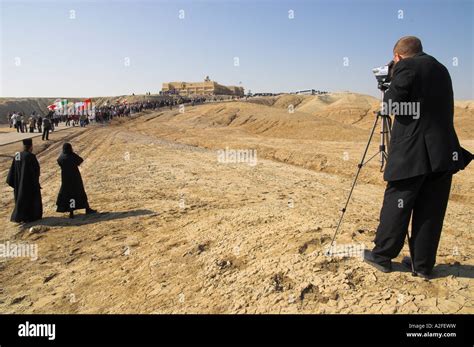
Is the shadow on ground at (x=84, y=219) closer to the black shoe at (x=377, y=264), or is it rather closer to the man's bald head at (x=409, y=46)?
the black shoe at (x=377, y=264)

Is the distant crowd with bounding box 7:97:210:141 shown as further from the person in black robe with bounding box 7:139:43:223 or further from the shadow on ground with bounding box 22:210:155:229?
the shadow on ground with bounding box 22:210:155:229

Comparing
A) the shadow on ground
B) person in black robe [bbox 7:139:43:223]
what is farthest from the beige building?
the shadow on ground

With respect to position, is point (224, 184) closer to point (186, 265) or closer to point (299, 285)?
point (186, 265)

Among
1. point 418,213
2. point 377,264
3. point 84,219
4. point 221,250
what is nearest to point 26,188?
point 84,219

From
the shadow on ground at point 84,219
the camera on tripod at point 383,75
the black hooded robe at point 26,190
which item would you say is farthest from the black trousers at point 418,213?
the black hooded robe at point 26,190

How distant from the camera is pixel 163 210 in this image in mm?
7488

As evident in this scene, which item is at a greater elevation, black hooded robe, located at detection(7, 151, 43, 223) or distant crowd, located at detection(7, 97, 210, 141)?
distant crowd, located at detection(7, 97, 210, 141)

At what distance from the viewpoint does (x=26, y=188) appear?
23.9 feet

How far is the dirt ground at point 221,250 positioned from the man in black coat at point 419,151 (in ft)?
1.93

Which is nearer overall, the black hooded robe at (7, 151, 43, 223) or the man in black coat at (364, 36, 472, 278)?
the man in black coat at (364, 36, 472, 278)

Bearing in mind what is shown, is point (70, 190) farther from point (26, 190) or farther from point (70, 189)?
point (26, 190)

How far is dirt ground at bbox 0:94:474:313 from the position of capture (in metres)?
3.48

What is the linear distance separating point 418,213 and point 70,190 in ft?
22.7
